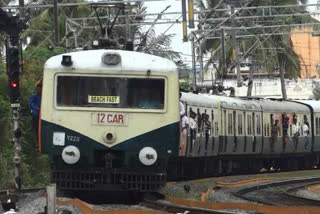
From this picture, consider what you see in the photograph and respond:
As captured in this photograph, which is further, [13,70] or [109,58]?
[13,70]

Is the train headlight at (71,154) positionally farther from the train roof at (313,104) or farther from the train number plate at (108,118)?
the train roof at (313,104)

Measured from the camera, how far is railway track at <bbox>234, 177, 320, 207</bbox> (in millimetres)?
15691

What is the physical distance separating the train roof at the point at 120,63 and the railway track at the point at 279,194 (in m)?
2.97

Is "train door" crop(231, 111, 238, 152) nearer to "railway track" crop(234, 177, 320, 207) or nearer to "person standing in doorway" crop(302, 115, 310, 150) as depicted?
"railway track" crop(234, 177, 320, 207)

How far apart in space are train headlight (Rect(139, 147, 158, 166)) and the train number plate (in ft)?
1.77

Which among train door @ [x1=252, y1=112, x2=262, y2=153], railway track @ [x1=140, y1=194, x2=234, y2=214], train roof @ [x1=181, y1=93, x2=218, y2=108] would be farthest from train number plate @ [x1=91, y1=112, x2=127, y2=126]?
train door @ [x1=252, y1=112, x2=262, y2=153]

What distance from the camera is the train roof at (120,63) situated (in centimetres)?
1412

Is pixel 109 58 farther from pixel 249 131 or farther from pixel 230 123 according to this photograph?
pixel 249 131

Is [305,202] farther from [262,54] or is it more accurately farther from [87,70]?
[262,54]

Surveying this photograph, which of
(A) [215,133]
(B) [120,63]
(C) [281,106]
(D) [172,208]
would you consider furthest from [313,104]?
(D) [172,208]

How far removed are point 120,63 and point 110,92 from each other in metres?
0.51

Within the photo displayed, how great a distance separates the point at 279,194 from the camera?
18.4 meters

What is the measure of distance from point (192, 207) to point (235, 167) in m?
13.6

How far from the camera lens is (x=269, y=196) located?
17766 millimetres
